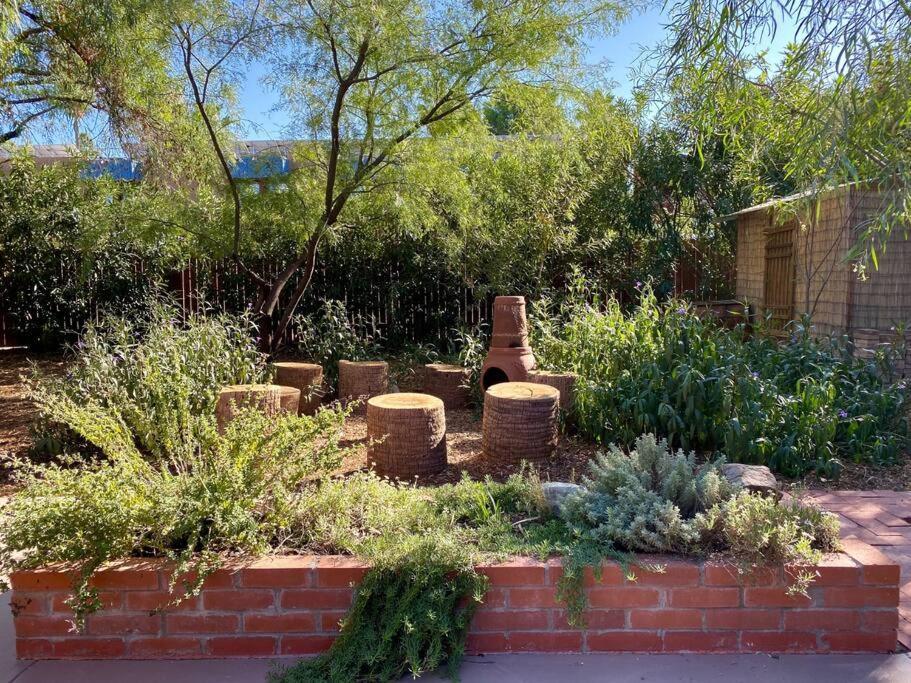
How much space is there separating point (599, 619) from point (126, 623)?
5.39 feet

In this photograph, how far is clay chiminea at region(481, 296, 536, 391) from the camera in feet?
20.5

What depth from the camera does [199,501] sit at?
2.46 meters

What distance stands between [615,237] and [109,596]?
347 inches

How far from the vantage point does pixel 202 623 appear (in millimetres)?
2338

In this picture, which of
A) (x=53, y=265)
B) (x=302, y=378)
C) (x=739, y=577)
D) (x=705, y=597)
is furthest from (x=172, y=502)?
(x=53, y=265)

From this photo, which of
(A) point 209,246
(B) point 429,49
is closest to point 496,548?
(B) point 429,49

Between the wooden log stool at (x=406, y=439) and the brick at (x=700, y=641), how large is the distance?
94.8 inches

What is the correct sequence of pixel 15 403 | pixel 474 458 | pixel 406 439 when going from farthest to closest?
1. pixel 15 403
2. pixel 474 458
3. pixel 406 439

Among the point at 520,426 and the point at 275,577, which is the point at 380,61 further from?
the point at 275,577

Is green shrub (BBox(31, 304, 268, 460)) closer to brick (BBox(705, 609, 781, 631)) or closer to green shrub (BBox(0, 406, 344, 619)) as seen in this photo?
green shrub (BBox(0, 406, 344, 619))

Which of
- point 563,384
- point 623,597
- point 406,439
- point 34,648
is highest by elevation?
point 563,384

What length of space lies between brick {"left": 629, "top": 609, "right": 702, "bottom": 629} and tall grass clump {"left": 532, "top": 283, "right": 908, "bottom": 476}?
2307mm

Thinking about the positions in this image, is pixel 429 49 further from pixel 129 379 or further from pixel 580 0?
pixel 129 379

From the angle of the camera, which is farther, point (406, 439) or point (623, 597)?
point (406, 439)
